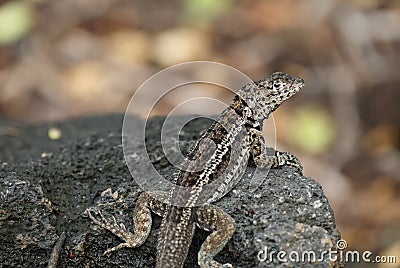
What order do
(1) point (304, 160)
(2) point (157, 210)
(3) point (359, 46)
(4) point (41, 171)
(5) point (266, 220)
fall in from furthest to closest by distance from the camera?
(3) point (359, 46)
(1) point (304, 160)
(4) point (41, 171)
(2) point (157, 210)
(5) point (266, 220)

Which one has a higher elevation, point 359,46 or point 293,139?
point 359,46

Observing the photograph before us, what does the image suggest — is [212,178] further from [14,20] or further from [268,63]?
[14,20]

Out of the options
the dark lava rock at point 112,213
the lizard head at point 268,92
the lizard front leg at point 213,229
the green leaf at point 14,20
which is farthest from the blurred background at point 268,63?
the lizard front leg at point 213,229

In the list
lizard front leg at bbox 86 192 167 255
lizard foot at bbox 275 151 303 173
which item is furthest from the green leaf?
lizard foot at bbox 275 151 303 173

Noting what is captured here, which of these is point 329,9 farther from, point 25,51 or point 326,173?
point 25,51

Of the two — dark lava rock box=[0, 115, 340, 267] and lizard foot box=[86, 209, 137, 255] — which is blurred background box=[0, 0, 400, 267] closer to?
dark lava rock box=[0, 115, 340, 267]

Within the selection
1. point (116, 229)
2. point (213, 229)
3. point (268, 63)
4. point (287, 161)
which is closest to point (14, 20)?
point (268, 63)

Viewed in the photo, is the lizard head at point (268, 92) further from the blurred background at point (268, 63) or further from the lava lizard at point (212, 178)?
the blurred background at point (268, 63)

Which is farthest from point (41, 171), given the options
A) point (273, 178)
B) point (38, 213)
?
point (273, 178)
